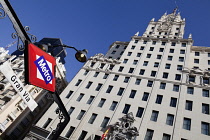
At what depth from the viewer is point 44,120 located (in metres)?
28.6

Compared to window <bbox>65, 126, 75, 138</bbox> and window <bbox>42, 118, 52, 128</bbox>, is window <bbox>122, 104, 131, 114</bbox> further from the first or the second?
window <bbox>42, 118, 52, 128</bbox>

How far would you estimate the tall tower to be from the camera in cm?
2416

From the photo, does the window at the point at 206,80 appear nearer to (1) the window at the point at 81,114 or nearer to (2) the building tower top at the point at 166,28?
(2) the building tower top at the point at 166,28

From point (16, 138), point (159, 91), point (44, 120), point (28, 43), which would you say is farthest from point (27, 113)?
point (28, 43)

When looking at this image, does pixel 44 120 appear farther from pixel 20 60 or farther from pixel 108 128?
pixel 20 60

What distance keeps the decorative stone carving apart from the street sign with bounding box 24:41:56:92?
63.3ft

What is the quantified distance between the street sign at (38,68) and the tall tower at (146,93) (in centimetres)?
1971

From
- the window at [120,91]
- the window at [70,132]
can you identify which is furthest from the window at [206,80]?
the window at [70,132]

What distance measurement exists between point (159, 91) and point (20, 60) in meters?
35.9

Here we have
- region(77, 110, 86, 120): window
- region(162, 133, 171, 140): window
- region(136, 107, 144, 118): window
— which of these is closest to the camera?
region(162, 133, 171, 140): window

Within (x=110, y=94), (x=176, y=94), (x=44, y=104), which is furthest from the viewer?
(x=44, y=104)

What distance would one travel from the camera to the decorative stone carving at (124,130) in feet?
76.1

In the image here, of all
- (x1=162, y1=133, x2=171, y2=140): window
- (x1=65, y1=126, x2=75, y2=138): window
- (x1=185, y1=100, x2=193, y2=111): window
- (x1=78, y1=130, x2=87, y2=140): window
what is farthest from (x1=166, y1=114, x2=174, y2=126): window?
(x1=65, y1=126, x2=75, y2=138): window

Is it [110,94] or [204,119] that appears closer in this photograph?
[204,119]
